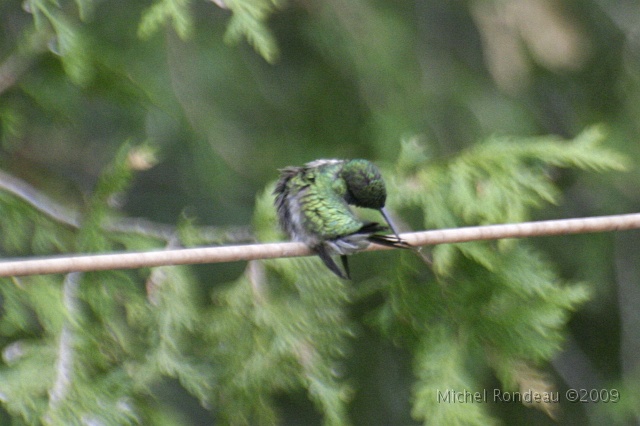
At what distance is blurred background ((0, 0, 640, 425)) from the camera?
266cm

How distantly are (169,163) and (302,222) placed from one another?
1.63 m

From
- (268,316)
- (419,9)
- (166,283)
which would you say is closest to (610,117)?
(419,9)

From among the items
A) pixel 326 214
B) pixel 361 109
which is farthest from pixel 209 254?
pixel 361 109

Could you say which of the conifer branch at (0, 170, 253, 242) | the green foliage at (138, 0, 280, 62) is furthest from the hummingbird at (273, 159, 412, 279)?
the green foliage at (138, 0, 280, 62)

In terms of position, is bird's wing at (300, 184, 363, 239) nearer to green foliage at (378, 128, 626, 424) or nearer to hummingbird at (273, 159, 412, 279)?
hummingbird at (273, 159, 412, 279)

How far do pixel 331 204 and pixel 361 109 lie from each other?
1245 mm

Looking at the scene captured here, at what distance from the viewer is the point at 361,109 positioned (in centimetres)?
290

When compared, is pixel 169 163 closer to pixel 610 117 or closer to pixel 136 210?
pixel 136 210

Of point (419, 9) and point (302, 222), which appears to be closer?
point (302, 222)

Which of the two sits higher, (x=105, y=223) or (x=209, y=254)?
(x=209, y=254)

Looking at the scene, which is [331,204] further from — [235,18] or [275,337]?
[235,18]

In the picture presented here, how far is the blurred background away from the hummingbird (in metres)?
0.65

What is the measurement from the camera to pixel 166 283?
1975 mm

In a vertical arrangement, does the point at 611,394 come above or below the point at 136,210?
below
